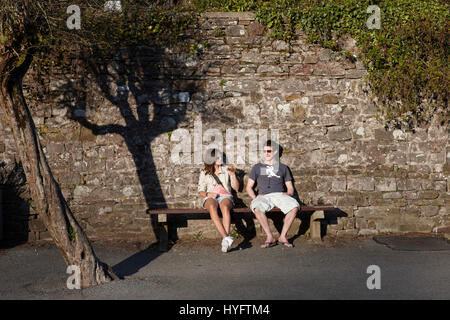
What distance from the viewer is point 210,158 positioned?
782 centimetres

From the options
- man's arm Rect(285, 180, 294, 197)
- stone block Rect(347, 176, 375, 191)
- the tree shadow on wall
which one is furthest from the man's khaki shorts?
the tree shadow on wall

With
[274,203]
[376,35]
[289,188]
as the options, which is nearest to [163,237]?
[274,203]

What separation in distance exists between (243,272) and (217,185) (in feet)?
6.31

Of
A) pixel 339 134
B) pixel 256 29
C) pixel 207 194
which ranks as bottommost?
pixel 207 194

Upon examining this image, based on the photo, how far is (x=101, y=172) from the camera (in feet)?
25.8

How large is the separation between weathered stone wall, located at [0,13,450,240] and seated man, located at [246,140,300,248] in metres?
0.26

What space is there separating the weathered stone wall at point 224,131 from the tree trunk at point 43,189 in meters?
2.38

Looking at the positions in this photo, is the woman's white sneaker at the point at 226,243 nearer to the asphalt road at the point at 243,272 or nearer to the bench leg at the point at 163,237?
the asphalt road at the point at 243,272

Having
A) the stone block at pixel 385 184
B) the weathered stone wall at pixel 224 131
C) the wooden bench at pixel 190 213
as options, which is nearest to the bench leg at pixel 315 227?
the wooden bench at pixel 190 213

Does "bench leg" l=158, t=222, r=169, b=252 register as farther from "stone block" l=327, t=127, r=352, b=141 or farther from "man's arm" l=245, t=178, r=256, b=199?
"stone block" l=327, t=127, r=352, b=141

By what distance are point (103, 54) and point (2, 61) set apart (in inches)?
105

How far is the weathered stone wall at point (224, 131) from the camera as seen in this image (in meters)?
7.85

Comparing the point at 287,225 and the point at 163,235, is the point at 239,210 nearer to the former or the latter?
the point at 287,225
